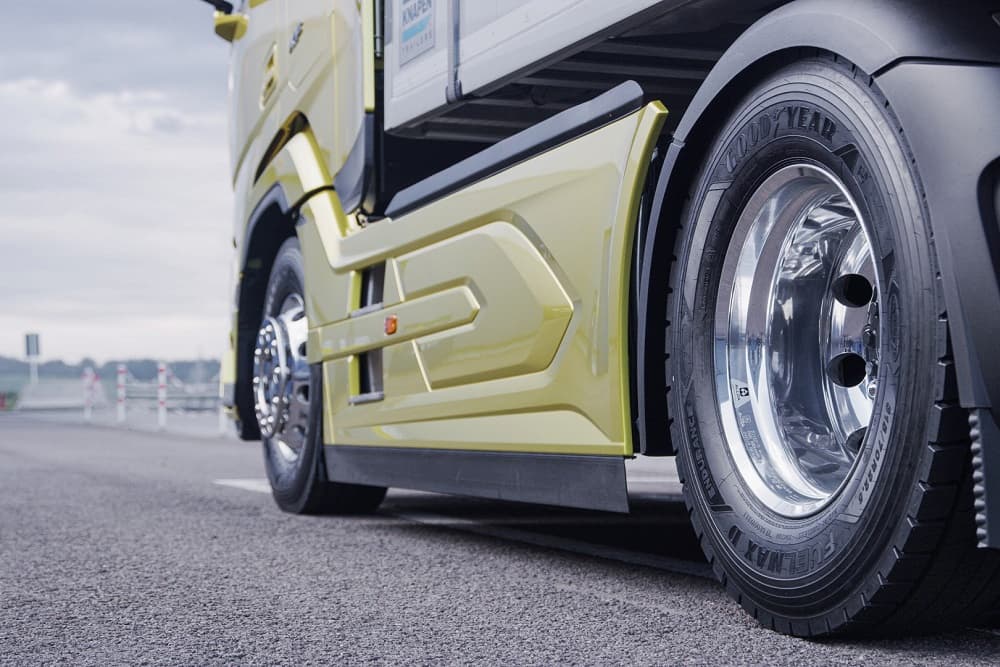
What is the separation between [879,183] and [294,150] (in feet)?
11.4

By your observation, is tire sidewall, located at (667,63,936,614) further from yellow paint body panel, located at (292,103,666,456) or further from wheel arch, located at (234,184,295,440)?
wheel arch, located at (234,184,295,440)

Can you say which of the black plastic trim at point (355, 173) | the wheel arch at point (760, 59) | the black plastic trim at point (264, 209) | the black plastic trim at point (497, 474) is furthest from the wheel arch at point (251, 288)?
the wheel arch at point (760, 59)

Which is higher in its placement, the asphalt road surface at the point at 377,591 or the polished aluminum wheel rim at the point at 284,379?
the polished aluminum wheel rim at the point at 284,379

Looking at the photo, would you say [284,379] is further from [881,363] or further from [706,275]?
[881,363]

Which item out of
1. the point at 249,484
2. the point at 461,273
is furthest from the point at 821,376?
the point at 249,484

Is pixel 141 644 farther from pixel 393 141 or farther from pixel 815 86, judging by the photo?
pixel 393 141

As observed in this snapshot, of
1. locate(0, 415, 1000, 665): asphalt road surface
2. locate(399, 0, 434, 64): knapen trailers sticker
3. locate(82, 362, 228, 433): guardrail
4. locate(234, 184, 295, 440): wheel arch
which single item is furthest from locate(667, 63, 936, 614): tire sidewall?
locate(82, 362, 228, 433): guardrail

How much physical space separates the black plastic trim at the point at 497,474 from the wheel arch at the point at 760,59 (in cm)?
16

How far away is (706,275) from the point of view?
9.23ft

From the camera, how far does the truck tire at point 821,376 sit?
2145mm

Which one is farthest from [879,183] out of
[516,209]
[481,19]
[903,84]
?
[481,19]

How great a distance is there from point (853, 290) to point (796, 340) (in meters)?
0.18

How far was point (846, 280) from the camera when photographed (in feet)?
8.67

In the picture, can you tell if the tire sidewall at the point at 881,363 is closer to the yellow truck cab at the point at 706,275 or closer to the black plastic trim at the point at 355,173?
the yellow truck cab at the point at 706,275
